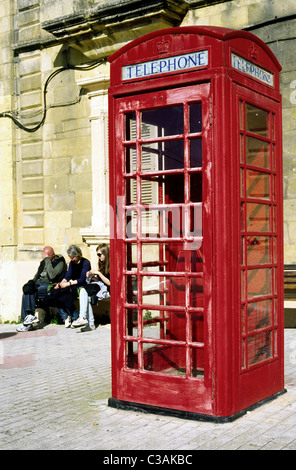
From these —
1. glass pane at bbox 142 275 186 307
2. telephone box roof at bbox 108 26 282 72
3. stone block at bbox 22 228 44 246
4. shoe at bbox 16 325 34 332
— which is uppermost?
telephone box roof at bbox 108 26 282 72

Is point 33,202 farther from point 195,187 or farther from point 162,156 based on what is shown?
point 195,187

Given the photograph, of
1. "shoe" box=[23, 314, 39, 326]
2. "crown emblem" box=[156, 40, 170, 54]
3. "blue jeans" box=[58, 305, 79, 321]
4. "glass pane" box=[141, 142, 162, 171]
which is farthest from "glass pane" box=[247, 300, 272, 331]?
"shoe" box=[23, 314, 39, 326]

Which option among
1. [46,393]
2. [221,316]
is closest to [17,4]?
[46,393]

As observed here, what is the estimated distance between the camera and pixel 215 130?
4566mm

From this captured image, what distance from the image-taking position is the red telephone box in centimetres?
460

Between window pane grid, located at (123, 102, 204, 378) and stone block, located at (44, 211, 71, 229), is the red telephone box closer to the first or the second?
window pane grid, located at (123, 102, 204, 378)

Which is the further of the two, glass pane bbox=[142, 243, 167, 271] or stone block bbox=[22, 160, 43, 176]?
stone block bbox=[22, 160, 43, 176]

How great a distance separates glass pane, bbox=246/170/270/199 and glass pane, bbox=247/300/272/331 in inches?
32.3

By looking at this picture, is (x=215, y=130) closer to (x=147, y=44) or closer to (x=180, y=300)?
(x=147, y=44)

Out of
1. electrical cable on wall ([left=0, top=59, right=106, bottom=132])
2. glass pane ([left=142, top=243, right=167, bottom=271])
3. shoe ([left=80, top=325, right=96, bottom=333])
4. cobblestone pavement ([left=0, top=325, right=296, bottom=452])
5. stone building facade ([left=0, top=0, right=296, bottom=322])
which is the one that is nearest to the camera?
cobblestone pavement ([left=0, top=325, right=296, bottom=452])

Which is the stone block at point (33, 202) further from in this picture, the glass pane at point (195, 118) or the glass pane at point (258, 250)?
the glass pane at point (195, 118)

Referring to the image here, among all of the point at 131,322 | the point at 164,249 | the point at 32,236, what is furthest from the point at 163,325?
the point at 32,236

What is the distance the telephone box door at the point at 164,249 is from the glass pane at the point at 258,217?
41cm

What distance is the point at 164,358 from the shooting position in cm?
534
